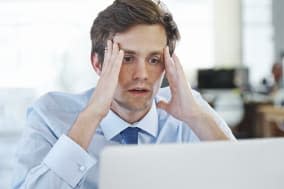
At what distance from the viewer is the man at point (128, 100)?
1175 mm

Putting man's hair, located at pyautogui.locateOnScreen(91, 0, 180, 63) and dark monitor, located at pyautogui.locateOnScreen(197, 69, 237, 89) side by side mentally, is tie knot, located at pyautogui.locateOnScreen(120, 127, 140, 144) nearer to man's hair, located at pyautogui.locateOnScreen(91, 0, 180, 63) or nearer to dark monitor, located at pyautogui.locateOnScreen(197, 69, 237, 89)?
man's hair, located at pyautogui.locateOnScreen(91, 0, 180, 63)

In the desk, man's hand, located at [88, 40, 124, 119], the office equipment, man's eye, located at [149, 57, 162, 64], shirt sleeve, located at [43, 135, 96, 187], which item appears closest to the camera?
shirt sleeve, located at [43, 135, 96, 187]

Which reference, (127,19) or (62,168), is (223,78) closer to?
(127,19)

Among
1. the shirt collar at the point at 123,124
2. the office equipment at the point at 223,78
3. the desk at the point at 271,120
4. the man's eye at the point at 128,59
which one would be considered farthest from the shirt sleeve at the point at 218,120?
the office equipment at the point at 223,78

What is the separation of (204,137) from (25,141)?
1.40 ft

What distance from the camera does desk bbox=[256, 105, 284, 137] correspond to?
4.32 metres

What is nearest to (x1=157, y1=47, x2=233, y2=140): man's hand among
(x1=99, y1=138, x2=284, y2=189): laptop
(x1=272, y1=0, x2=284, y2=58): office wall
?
(x1=99, y1=138, x2=284, y2=189): laptop

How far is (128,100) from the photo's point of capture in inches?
48.8

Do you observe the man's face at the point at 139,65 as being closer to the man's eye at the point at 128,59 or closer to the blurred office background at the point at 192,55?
the man's eye at the point at 128,59

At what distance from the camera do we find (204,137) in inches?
46.9

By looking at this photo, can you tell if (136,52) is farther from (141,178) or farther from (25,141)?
(141,178)

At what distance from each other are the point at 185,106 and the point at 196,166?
60 centimetres

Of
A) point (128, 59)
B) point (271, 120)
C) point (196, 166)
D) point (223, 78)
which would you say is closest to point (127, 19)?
point (128, 59)

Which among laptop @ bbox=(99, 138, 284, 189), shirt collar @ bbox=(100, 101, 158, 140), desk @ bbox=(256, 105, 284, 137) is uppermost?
laptop @ bbox=(99, 138, 284, 189)
